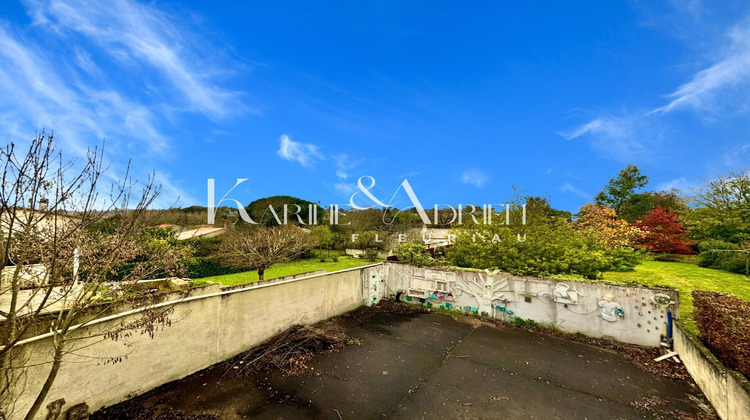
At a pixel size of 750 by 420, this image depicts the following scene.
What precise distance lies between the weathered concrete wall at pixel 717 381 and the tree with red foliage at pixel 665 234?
62.7ft

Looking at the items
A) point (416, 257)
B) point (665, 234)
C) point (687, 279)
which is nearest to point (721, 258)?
point (665, 234)

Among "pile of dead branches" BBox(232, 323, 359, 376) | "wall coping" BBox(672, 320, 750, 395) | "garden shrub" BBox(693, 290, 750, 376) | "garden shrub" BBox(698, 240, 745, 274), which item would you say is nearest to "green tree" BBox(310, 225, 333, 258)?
"pile of dead branches" BBox(232, 323, 359, 376)

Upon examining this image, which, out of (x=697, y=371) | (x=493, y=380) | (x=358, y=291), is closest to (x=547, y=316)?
(x=697, y=371)

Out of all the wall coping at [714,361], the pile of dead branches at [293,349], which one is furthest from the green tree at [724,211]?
the pile of dead branches at [293,349]

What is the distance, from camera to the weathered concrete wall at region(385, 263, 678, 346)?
6.32 m

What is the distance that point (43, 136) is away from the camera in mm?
2576

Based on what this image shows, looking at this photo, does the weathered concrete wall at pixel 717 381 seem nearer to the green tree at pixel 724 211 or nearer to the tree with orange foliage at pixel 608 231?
the tree with orange foliage at pixel 608 231

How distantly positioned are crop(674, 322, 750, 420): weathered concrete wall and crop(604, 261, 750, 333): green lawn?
13.7 ft

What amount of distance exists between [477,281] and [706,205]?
19978 mm

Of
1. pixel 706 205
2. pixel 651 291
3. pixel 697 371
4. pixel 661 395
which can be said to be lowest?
pixel 661 395

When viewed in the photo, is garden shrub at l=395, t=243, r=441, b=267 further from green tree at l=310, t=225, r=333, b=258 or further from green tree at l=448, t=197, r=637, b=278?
green tree at l=310, t=225, r=333, b=258

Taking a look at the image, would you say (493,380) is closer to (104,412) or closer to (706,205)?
(104,412)

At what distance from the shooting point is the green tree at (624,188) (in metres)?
26.9

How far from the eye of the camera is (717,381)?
13.4ft
